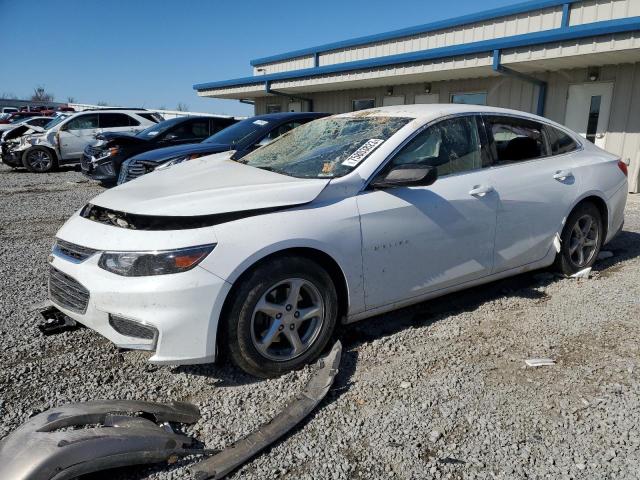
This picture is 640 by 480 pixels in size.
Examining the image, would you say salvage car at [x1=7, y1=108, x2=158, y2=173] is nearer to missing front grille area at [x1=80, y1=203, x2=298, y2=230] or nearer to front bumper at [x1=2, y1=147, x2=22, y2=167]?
front bumper at [x1=2, y1=147, x2=22, y2=167]

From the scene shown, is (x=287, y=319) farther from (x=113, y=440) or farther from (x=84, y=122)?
(x=84, y=122)

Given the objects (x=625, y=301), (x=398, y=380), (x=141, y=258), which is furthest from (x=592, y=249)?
(x=141, y=258)

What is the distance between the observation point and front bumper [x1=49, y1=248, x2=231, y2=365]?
2.56 m

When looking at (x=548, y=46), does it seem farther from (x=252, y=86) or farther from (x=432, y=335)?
(x=252, y=86)

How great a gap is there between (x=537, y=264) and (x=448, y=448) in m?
2.38

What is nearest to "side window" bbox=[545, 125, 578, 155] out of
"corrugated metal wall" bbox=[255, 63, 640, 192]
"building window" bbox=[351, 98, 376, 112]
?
"corrugated metal wall" bbox=[255, 63, 640, 192]

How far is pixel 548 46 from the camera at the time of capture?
Result: 30.6 ft

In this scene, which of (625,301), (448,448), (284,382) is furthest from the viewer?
(625,301)

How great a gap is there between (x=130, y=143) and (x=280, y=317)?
8.11 m

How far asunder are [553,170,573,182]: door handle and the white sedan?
1cm

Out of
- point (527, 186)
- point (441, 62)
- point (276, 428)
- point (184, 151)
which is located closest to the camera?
point (276, 428)

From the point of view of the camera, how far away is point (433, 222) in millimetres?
3361

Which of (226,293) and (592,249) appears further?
(592,249)

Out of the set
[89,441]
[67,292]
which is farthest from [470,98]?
[89,441]
